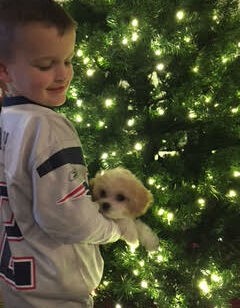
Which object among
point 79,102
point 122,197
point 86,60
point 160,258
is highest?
point 86,60

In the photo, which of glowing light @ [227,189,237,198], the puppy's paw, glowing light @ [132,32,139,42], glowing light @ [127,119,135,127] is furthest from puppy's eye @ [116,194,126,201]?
glowing light @ [132,32,139,42]

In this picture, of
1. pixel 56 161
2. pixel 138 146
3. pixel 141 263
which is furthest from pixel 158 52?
pixel 141 263

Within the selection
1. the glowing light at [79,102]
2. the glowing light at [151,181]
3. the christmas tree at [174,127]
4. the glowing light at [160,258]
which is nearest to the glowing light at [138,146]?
the christmas tree at [174,127]

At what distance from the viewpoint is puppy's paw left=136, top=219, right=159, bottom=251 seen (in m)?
1.25

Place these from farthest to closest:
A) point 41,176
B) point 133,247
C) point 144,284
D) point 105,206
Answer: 1. point 144,284
2. point 133,247
3. point 105,206
4. point 41,176

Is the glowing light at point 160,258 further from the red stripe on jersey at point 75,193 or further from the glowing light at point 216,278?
the red stripe on jersey at point 75,193

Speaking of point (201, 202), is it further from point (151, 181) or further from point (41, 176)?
point (41, 176)

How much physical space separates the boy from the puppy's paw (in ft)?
0.78

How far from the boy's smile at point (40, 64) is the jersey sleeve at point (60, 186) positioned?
98 millimetres

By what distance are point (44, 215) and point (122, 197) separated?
0.33 meters

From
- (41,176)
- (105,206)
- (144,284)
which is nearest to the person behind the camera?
(41,176)

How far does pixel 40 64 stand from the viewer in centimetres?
93

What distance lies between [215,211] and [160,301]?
12.9 inches

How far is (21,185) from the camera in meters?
0.92
